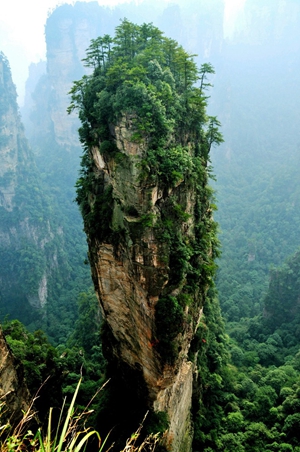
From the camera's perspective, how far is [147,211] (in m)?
11.9

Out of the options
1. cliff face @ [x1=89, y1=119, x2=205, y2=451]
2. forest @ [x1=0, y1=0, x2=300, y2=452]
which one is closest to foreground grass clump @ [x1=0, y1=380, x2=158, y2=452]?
forest @ [x1=0, y1=0, x2=300, y2=452]

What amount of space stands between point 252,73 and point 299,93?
17.8m

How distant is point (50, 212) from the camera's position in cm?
6125

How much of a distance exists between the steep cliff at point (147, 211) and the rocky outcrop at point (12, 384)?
451 cm

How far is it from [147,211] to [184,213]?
5.06 feet

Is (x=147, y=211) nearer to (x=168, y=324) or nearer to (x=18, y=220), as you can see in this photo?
(x=168, y=324)

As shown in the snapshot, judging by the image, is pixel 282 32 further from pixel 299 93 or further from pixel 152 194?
pixel 152 194

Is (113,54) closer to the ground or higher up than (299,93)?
closer to the ground

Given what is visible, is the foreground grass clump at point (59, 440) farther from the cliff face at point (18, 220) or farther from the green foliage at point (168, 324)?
the cliff face at point (18, 220)

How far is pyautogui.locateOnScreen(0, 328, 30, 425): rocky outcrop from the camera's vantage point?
31.1 ft

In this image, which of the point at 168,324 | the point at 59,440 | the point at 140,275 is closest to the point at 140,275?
the point at 140,275

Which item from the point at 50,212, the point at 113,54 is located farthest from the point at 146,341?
the point at 50,212

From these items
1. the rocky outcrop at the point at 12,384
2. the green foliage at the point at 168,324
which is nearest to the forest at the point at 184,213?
the green foliage at the point at 168,324

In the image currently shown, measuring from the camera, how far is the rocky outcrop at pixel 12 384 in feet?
31.1
